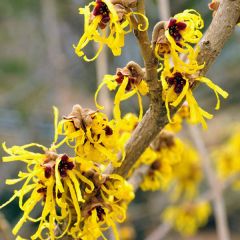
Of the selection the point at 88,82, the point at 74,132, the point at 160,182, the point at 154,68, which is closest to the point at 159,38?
the point at 154,68

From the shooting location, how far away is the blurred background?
2715 millimetres

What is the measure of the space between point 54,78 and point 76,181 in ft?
8.61

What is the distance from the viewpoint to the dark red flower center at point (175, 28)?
0.52 m

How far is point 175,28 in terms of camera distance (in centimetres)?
53

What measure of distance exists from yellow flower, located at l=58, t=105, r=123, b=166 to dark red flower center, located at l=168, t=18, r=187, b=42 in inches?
4.7

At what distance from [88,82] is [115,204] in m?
3.00

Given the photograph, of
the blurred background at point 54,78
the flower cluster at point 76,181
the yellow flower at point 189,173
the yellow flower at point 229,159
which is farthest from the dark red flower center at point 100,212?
the blurred background at point 54,78

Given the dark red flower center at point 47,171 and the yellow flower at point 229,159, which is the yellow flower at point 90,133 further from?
the yellow flower at point 229,159

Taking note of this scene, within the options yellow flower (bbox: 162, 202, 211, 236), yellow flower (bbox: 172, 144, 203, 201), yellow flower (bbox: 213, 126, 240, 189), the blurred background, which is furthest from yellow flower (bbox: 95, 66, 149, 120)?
the blurred background

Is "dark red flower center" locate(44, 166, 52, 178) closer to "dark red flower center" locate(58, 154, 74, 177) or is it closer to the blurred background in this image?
"dark red flower center" locate(58, 154, 74, 177)

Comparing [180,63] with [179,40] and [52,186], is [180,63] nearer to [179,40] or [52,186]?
[179,40]

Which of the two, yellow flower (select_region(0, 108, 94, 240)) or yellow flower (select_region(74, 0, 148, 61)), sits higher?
yellow flower (select_region(74, 0, 148, 61))

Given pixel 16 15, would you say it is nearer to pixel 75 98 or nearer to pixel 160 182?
pixel 75 98

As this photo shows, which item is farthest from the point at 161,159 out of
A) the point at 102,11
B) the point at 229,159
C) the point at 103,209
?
the point at 229,159
